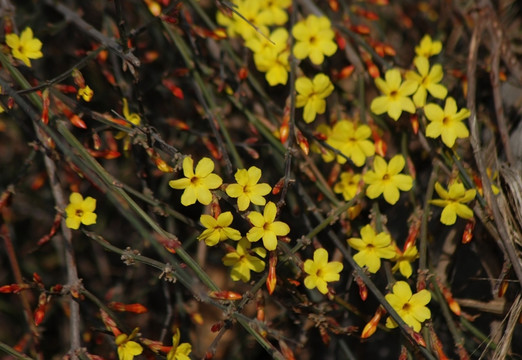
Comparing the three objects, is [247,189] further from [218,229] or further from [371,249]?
[371,249]

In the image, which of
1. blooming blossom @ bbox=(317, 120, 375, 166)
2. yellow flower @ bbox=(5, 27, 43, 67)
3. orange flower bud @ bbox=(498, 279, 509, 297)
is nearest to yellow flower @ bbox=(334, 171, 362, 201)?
blooming blossom @ bbox=(317, 120, 375, 166)

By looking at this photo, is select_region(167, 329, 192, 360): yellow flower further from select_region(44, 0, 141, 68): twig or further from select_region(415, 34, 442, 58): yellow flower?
select_region(415, 34, 442, 58): yellow flower

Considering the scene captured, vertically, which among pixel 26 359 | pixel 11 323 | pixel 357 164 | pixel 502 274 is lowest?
pixel 11 323

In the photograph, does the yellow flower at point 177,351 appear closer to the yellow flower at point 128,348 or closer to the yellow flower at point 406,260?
the yellow flower at point 128,348

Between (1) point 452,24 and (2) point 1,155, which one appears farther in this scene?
(2) point 1,155

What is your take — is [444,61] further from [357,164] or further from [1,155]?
[1,155]

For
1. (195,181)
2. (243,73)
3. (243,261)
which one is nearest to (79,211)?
(195,181)

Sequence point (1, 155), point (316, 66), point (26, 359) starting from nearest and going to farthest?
point (26, 359)
point (316, 66)
point (1, 155)

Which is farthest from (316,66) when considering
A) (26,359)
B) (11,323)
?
(11,323)
